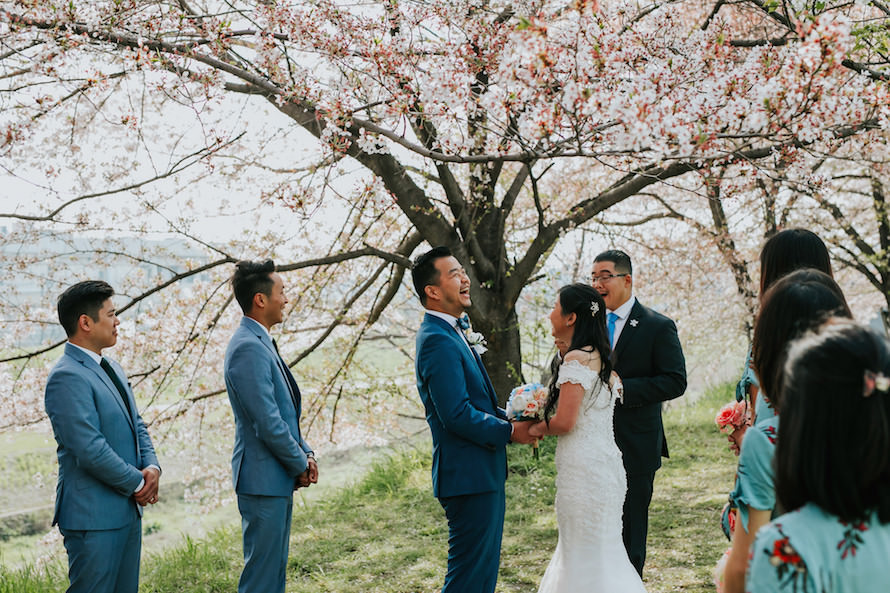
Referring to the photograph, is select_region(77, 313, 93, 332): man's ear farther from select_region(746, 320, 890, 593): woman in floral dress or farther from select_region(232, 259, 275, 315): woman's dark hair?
select_region(746, 320, 890, 593): woman in floral dress

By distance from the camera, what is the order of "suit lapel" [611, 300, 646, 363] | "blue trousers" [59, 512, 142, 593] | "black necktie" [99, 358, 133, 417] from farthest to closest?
"suit lapel" [611, 300, 646, 363] < "black necktie" [99, 358, 133, 417] < "blue trousers" [59, 512, 142, 593]

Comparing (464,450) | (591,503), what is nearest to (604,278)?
(591,503)

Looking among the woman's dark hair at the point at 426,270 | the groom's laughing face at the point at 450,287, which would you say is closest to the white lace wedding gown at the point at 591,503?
the groom's laughing face at the point at 450,287

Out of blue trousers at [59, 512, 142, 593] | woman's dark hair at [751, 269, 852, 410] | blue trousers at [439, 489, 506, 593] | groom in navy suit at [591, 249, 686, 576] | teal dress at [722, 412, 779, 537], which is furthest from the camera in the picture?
groom in navy suit at [591, 249, 686, 576]

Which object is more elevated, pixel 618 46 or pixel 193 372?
pixel 618 46

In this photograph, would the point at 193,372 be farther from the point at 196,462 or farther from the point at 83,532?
the point at 83,532

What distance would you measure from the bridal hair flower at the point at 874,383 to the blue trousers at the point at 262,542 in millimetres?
2786

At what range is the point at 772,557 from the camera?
142cm

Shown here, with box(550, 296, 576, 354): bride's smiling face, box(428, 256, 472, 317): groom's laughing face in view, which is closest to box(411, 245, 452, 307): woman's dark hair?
box(428, 256, 472, 317): groom's laughing face

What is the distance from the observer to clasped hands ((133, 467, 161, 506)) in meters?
3.49

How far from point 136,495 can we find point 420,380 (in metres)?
1.39

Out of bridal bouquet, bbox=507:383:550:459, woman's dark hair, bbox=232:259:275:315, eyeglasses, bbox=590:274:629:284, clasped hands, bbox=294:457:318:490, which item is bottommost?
clasped hands, bbox=294:457:318:490

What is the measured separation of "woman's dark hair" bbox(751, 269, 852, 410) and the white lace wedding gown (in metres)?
1.48

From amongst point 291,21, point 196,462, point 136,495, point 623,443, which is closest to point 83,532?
point 136,495
